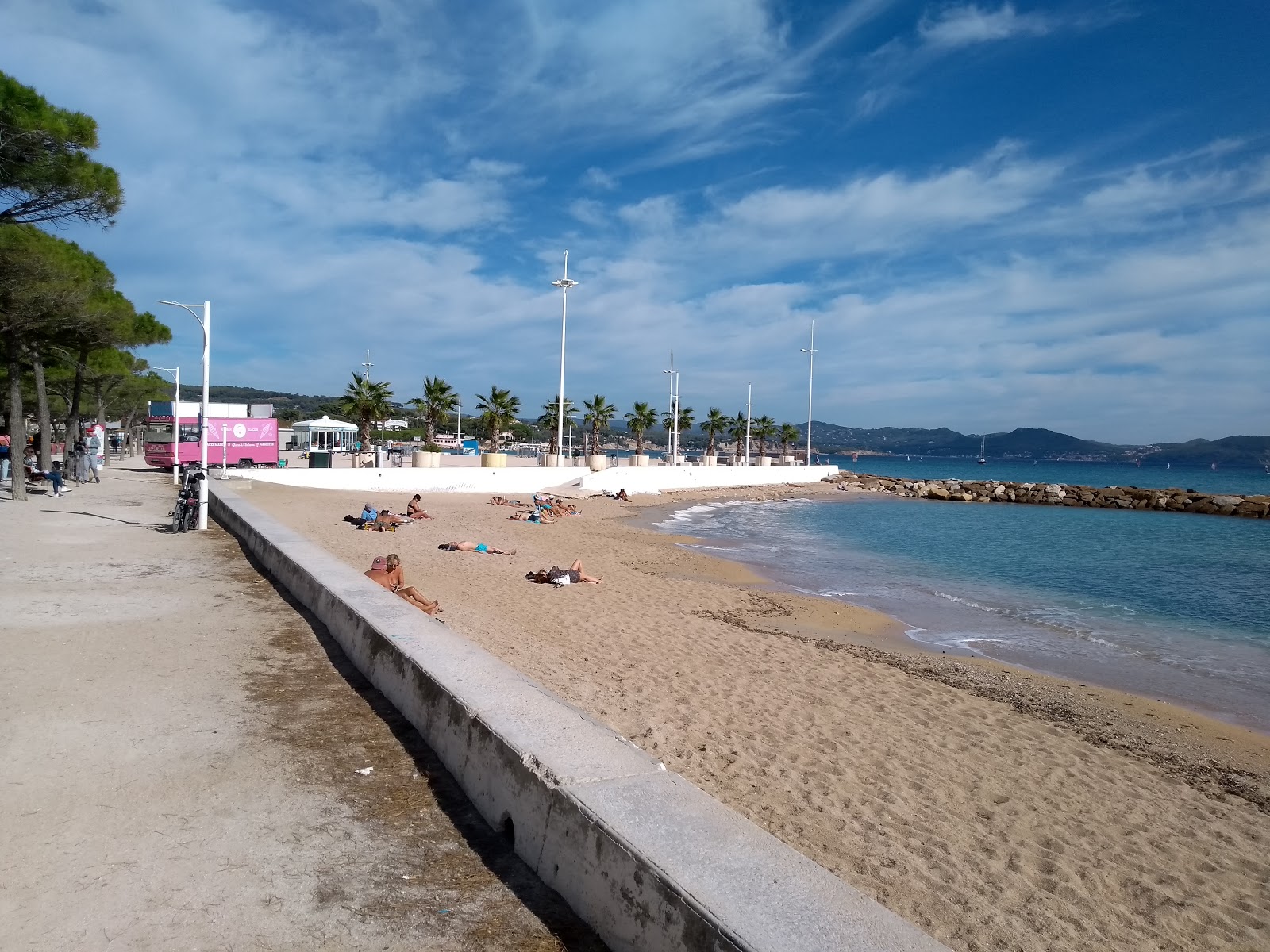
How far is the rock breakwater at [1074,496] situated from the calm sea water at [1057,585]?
47.0ft

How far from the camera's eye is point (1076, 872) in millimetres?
4641

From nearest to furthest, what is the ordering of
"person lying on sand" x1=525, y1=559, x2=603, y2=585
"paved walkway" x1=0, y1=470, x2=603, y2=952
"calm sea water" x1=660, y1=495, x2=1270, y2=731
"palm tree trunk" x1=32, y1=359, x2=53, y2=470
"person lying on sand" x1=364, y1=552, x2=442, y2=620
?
"paved walkway" x1=0, y1=470, x2=603, y2=952 → "person lying on sand" x1=364, y1=552, x2=442, y2=620 → "calm sea water" x1=660, y1=495, x2=1270, y2=731 → "person lying on sand" x1=525, y1=559, x2=603, y2=585 → "palm tree trunk" x1=32, y1=359, x2=53, y2=470

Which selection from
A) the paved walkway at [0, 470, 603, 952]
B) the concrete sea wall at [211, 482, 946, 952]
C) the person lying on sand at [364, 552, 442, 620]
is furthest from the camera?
the person lying on sand at [364, 552, 442, 620]

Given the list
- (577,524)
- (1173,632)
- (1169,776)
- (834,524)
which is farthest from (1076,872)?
(834,524)

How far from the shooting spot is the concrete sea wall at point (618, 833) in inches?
89.0

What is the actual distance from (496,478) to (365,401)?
15.0 metres

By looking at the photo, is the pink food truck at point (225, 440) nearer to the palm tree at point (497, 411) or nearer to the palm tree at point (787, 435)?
the palm tree at point (497, 411)

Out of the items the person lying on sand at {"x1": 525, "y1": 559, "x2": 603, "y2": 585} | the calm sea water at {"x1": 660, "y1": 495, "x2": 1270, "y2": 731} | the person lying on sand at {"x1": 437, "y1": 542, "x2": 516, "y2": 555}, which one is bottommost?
the calm sea water at {"x1": 660, "y1": 495, "x2": 1270, "y2": 731}

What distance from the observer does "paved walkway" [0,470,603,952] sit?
2.70 meters

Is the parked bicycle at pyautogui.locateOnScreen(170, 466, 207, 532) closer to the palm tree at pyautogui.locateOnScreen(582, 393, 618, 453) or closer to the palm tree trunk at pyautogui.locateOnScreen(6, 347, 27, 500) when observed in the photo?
the palm tree trunk at pyautogui.locateOnScreen(6, 347, 27, 500)

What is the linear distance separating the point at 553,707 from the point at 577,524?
2100 centimetres

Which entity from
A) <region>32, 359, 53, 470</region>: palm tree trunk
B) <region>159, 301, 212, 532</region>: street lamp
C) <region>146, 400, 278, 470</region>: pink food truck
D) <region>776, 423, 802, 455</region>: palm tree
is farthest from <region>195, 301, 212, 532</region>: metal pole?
<region>776, 423, 802, 455</region>: palm tree

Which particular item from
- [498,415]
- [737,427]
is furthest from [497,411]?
[737,427]

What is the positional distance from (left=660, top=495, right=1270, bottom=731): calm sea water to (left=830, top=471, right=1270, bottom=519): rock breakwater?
14.3 metres
